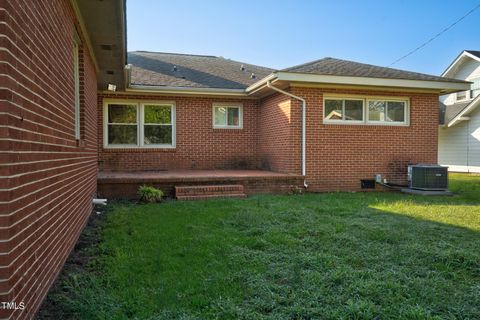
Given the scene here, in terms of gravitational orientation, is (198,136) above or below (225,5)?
below

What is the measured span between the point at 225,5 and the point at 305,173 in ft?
30.6

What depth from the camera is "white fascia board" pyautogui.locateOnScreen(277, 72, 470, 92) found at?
9.30m

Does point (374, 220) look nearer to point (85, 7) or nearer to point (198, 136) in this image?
point (85, 7)

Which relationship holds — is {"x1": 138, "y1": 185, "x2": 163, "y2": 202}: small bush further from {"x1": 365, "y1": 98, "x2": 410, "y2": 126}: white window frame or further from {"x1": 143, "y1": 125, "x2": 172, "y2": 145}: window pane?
{"x1": 365, "y1": 98, "x2": 410, "y2": 126}: white window frame

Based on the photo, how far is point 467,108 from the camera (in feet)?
55.6

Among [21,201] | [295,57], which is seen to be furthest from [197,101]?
[295,57]

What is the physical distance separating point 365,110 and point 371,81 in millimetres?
1015

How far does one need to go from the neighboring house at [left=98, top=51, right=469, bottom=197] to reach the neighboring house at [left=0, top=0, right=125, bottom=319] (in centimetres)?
463

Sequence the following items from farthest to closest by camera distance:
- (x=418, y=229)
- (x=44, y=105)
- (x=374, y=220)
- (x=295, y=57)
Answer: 1. (x=295, y=57)
2. (x=374, y=220)
3. (x=418, y=229)
4. (x=44, y=105)

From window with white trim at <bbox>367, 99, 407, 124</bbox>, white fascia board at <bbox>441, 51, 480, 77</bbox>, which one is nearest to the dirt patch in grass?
window with white trim at <bbox>367, 99, 407, 124</bbox>

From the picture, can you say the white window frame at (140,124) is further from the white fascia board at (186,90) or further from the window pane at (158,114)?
the white fascia board at (186,90)

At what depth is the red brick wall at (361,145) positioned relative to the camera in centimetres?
998

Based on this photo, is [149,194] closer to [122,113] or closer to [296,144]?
[296,144]

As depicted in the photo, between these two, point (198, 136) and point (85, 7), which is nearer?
point (85, 7)
